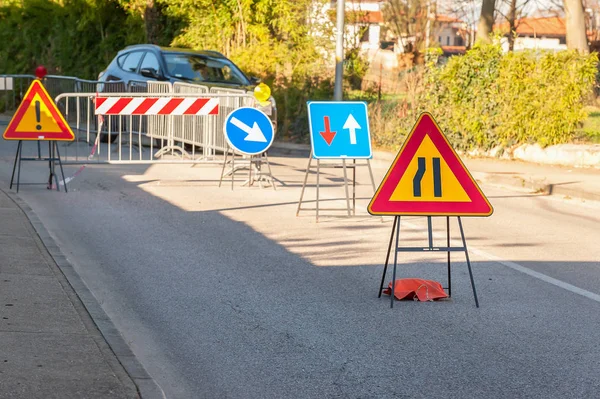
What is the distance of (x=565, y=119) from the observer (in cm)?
1969

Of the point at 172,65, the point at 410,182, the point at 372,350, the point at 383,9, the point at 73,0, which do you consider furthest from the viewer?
the point at 383,9

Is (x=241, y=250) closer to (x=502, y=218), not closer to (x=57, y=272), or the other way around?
(x=57, y=272)

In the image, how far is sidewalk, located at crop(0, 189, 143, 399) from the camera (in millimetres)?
5414

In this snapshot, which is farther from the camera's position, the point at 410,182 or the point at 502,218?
the point at 502,218

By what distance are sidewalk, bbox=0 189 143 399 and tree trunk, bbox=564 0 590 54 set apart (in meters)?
25.7

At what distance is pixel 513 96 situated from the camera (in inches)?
789

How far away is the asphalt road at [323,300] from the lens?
6039 millimetres

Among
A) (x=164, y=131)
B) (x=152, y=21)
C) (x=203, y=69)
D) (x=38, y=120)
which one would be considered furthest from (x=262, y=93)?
(x=152, y=21)

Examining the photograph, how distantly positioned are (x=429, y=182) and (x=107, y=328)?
259 cm

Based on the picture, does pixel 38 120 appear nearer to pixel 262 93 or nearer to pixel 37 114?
pixel 37 114

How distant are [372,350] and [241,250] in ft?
12.4

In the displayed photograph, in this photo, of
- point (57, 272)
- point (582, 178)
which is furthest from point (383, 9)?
point (57, 272)

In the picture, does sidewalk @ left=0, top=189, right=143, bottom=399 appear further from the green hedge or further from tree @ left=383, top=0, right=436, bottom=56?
tree @ left=383, top=0, right=436, bottom=56

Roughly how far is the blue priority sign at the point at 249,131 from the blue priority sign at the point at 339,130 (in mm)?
2332
